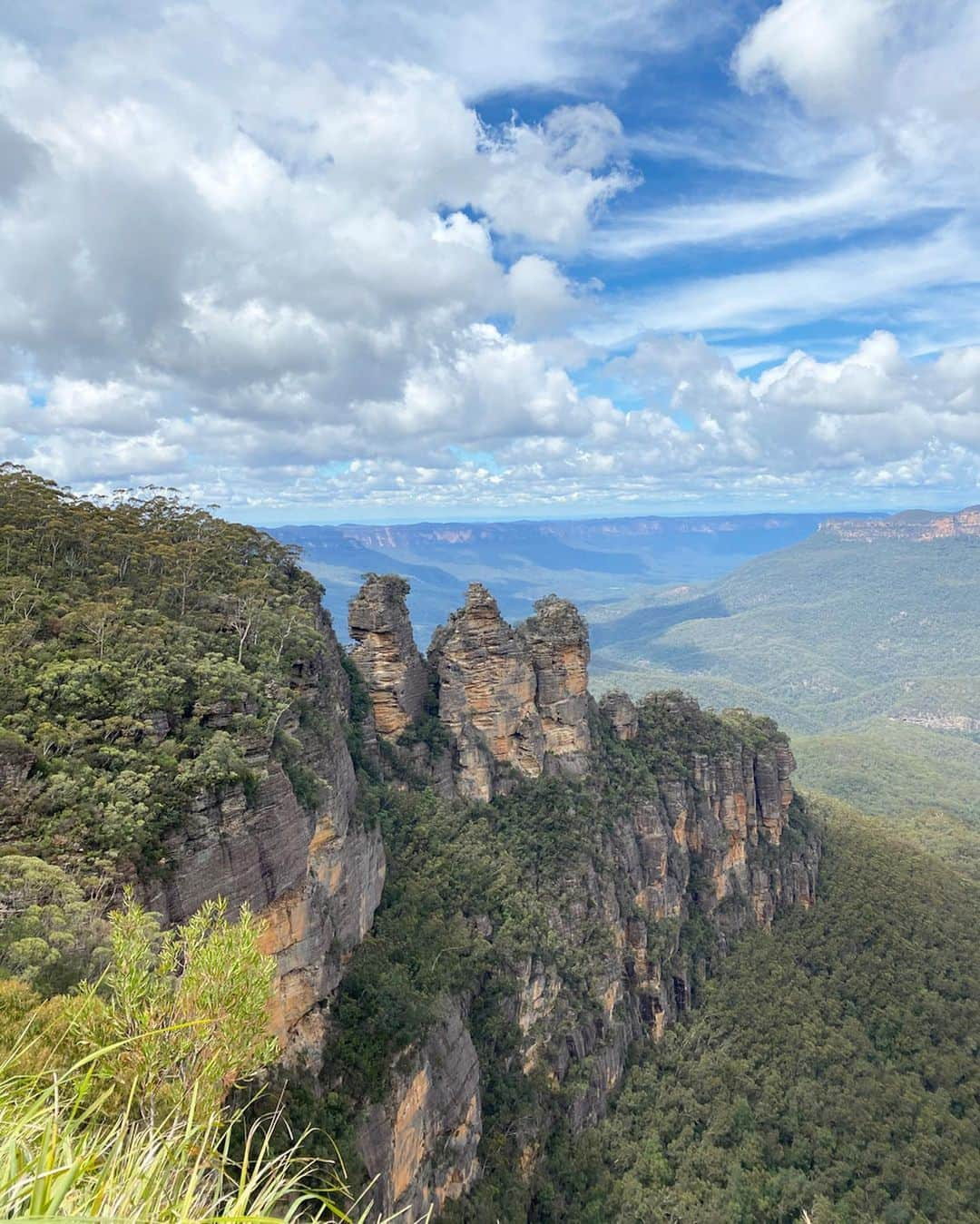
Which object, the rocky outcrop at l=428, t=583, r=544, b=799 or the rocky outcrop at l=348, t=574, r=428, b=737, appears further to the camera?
the rocky outcrop at l=428, t=583, r=544, b=799

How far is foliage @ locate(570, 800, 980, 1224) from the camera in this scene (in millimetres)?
30875

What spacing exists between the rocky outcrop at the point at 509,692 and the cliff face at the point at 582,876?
11 cm

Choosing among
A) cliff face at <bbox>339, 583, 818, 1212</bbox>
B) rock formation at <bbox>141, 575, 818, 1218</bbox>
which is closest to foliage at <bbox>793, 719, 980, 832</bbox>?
cliff face at <bbox>339, 583, 818, 1212</bbox>

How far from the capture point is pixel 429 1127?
25.3 m

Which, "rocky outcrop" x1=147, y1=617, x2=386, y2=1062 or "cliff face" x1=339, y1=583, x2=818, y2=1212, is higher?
"rocky outcrop" x1=147, y1=617, x2=386, y2=1062

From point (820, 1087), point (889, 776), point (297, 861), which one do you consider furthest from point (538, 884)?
point (889, 776)

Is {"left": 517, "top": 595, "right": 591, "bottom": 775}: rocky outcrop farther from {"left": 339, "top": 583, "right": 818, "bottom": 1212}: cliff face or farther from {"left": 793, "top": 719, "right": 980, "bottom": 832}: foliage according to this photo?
{"left": 793, "top": 719, "right": 980, "bottom": 832}: foliage

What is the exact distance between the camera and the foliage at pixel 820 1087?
3088cm

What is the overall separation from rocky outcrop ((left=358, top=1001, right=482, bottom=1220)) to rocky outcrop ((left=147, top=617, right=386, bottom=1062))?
3.42 metres

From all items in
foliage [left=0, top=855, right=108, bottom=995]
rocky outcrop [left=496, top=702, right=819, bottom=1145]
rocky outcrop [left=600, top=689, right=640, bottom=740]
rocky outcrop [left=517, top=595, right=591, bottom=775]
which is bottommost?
rocky outcrop [left=496, top=702, right=819, bottom=1145]

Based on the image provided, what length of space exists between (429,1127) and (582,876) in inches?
686

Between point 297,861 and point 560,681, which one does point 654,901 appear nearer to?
point 560,681

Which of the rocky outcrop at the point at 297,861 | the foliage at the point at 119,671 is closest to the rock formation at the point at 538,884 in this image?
the rocky outcrop at the point at 297,861

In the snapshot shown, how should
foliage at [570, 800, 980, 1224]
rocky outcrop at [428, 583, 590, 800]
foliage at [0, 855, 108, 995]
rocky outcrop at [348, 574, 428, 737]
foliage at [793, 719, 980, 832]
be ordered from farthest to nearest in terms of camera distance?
foliage at [793, 719, 980, 832], rocky outcrop at [428, 583, 590, 800], rocky outcrop at [348, 574, 428, 737], foliage at [570, 800, 980, 1224], foliage at [0, 855, 108, 995]
